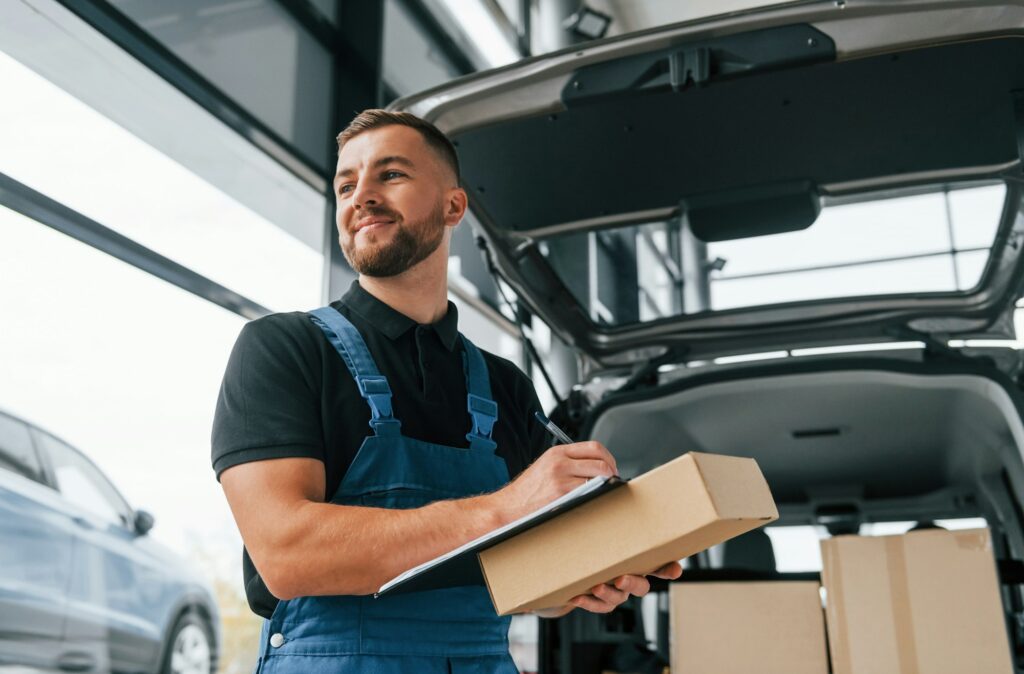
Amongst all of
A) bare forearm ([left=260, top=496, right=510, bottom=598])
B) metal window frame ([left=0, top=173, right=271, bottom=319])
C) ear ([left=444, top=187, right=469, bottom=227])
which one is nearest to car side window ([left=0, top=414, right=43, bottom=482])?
metal window frame ([left=0, top=173, right=271, bottom=319])

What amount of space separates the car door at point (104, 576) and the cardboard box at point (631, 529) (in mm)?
1818

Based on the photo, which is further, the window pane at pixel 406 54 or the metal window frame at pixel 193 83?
the window pane at pixel 406 54

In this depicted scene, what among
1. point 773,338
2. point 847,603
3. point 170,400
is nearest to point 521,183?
point 773,338

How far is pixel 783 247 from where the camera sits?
6.47 ft

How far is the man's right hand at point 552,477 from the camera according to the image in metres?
1.07

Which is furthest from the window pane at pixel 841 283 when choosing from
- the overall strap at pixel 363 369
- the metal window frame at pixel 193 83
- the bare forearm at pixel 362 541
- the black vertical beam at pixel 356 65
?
the black vertical beam at pixel 356 65

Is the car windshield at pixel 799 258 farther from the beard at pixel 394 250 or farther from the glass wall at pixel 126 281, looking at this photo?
the glass wall at pixel 126 281

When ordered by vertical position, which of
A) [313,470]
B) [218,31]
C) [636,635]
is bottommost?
[636,635]

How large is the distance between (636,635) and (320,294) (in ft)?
6.49

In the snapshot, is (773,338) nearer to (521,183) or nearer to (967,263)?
(967,263)

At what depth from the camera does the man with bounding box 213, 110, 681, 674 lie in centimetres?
110

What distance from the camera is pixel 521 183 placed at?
6.14 ft

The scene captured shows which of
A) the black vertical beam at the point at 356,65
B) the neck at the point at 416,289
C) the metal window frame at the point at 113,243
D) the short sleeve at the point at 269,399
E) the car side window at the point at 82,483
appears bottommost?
the short sleeve at the point at 269,399

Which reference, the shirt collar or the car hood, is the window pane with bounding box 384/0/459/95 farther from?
the shirt collar
